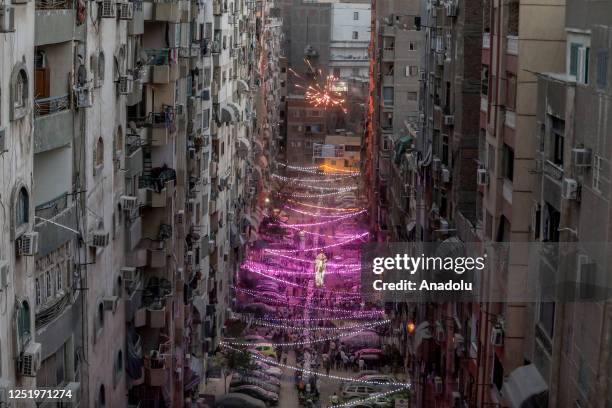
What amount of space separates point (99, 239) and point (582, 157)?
7.69 metres

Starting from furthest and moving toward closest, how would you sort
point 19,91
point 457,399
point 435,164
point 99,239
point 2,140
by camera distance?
point 435,164
point 457,399
point 99,239
point 19,91
point 2,140

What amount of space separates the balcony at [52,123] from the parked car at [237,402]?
646 inches

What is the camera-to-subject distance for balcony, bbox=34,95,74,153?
655 inches

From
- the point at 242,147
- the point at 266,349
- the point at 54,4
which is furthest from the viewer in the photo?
the point at 242,147

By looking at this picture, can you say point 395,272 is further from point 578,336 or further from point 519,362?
point 578,336

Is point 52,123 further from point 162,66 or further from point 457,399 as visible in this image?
point 457,399

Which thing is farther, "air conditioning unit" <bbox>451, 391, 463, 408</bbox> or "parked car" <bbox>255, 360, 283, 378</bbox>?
"parked car" <bbox>255, 360, 283, 378</bbox>

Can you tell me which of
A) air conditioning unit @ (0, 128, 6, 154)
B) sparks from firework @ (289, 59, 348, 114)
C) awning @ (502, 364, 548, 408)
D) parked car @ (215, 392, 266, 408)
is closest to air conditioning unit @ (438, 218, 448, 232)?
parked car @ (215, 392, 266, 408)

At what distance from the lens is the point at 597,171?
15438 mm

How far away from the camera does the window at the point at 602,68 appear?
15.1 metres

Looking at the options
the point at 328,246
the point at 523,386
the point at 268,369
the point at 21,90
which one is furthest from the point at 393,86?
the point at 21,90

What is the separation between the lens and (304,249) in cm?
6112

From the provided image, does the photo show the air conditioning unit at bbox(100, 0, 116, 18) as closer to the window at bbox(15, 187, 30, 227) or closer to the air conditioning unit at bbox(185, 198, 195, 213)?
the window at bbox(15, 187, 30, 227)

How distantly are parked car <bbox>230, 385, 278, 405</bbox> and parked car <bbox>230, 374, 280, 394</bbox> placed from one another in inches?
14.1
